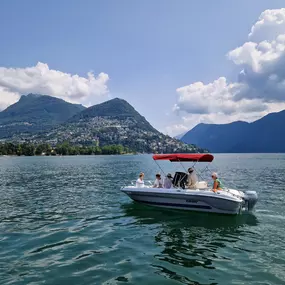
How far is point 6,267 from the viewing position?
1005 cm

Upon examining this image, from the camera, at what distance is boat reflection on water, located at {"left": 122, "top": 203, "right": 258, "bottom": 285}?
988cm

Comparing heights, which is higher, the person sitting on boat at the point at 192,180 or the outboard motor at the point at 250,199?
the person sitting on boat at the point at 192,180

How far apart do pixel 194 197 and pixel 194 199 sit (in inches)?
5.7

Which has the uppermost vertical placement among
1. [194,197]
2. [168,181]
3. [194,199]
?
[168,181]

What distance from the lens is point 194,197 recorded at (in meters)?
18.1

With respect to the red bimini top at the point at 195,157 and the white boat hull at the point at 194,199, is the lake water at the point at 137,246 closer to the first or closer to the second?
the white boat hull at the point at 194,199

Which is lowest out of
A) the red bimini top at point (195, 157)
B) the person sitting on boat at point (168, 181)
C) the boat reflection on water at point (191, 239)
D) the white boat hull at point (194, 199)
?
the boat reflection on water at point (191, 239)

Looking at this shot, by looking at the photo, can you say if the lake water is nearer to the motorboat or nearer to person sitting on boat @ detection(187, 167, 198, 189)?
the motorboat

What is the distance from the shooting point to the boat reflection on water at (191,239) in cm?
988

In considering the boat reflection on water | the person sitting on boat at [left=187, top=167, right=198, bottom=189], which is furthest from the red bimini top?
the boat reflection on water

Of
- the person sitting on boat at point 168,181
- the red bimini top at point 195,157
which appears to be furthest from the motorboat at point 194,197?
the person sitting on boat at point 168,181

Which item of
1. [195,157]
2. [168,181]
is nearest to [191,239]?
[168,181]

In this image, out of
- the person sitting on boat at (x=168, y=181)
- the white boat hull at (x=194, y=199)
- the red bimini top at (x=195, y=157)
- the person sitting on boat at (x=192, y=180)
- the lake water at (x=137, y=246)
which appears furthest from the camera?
the person sitting on boat at (x=168, y=181)

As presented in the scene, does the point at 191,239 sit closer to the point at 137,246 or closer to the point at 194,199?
the point at 137,246
